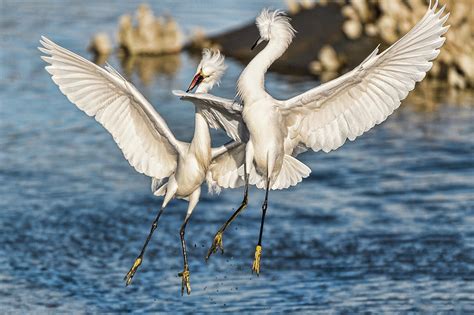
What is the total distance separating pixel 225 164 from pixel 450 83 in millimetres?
14201

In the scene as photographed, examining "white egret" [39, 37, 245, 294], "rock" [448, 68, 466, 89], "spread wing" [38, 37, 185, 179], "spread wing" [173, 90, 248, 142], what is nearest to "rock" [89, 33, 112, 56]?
"rock" [448, 68, 466, 89]

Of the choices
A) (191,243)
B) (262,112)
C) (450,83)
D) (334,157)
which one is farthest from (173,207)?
(450,83)

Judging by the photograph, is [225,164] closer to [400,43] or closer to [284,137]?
[284,137]

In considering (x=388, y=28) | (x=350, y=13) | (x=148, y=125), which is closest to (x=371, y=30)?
(x=388, y=28)

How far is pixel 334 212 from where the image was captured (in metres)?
20.1

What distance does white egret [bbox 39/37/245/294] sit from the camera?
1357 cm

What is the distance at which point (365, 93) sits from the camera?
44.4 feet

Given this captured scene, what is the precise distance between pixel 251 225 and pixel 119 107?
5.94 m

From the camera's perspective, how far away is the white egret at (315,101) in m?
13.0

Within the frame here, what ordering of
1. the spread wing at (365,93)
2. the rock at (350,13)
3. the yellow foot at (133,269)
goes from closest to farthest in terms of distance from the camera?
the spread wing at (365,93) → the yellow foot at (133,269) → the rock at (350,13)

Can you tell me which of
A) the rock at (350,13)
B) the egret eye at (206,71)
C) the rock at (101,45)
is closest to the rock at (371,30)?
the rock at (350,13)

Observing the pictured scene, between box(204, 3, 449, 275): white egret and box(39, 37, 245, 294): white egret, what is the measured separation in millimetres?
502

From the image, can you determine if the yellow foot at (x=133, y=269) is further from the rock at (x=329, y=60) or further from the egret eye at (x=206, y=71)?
the rock at (x=329, y=60)

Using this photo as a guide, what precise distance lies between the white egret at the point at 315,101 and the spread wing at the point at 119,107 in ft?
3.56
